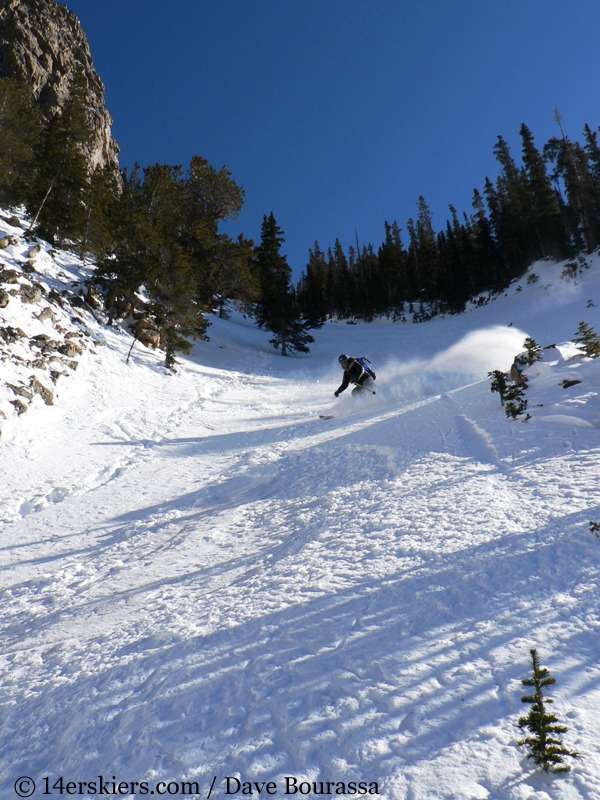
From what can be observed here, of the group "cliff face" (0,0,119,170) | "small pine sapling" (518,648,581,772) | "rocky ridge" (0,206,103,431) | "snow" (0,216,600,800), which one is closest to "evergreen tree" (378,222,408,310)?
"cliff face" (0,0,119,170)

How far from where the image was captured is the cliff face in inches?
1898

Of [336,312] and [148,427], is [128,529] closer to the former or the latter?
[148,427]

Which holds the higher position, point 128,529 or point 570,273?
point 570,273

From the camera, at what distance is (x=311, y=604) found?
3.69 m

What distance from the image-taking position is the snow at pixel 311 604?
90.9 inches

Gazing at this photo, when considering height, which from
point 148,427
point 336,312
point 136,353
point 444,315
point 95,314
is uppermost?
point 336,312

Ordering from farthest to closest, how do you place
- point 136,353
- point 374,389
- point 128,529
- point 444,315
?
point 444,315 → point 136,353 → point 374,389 → point 128,529

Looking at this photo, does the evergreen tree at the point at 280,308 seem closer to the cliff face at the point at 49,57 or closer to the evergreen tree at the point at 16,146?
the evergreen tree at the point at 16,146

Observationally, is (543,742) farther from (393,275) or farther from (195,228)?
(393,275)

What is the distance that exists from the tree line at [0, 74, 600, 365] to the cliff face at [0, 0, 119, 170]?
13.8m

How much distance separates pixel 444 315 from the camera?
48281 millimetres

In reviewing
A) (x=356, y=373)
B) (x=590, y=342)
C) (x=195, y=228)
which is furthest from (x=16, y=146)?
(x=590, y=342)

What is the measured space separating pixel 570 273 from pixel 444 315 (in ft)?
50.4

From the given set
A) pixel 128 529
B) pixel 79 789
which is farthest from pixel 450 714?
pixel 128 529
